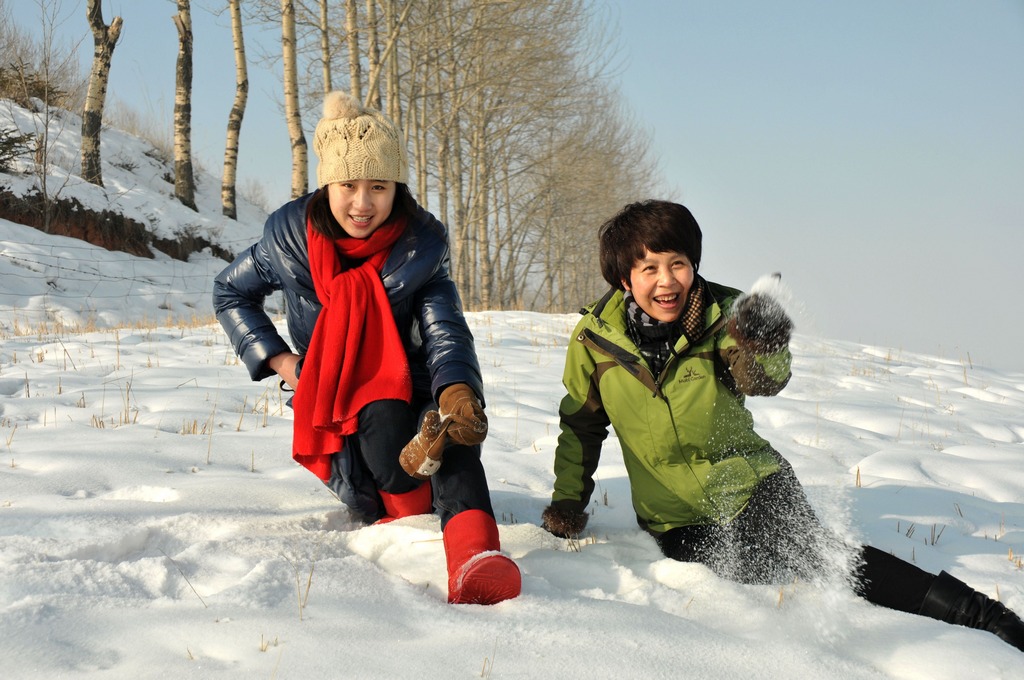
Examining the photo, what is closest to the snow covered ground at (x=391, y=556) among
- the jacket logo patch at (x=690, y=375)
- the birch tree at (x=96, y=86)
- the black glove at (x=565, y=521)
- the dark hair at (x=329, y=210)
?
the black glove at (x=565, y=521)

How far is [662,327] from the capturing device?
230 centimetres

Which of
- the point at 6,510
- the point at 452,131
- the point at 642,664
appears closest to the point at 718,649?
the point at 642,664

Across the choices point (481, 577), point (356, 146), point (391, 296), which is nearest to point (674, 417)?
point (481, 577)

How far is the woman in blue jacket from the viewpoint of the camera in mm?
2305

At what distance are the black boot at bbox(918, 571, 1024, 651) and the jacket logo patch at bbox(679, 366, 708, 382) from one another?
30.6 inches

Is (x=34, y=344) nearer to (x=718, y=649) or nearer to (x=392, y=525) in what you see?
(x=392, y=525)

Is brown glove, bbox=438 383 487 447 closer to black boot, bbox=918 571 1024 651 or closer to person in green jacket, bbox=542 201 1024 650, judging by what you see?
person in green jacket, bbox=542 201 1024 650

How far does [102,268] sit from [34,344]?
7846 mm

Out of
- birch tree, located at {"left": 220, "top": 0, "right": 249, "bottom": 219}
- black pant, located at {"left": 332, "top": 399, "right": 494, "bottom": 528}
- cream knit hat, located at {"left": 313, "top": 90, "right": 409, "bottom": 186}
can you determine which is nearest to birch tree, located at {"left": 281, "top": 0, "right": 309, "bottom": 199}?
birch tree, located at {"left": 220, "top": 0, "right": 249, "bottom": 219}

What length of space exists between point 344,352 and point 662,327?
960 millimetres

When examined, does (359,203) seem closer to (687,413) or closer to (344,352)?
(344,352)

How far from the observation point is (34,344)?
18.8ft

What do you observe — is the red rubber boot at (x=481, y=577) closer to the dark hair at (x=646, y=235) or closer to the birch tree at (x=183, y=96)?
the dark hair at (x=646, y=235)

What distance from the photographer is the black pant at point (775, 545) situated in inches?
80.9
